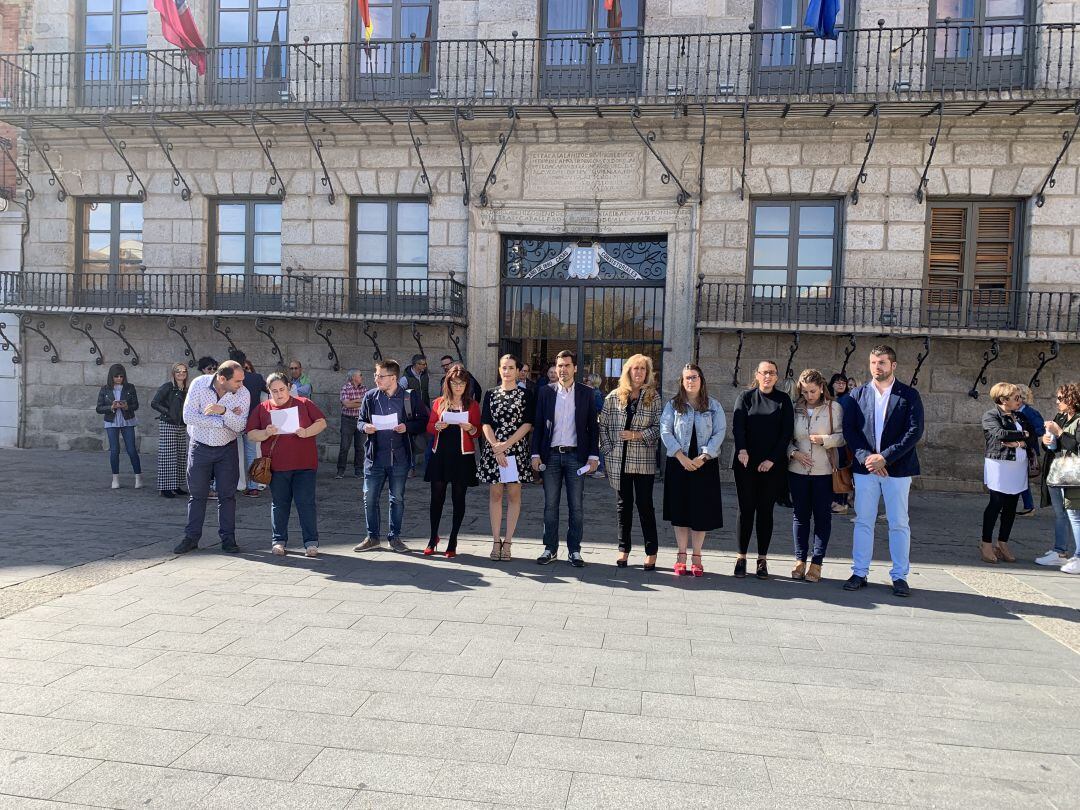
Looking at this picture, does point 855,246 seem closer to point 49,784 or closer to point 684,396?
point 684,396

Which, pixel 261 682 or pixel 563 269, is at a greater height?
pixel 563 269

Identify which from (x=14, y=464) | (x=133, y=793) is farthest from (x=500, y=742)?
(x=14, y=464)

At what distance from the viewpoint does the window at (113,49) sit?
15.1 meters

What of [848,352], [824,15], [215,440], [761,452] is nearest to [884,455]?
[761,452]

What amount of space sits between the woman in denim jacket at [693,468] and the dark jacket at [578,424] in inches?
27.3

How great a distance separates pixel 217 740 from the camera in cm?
354

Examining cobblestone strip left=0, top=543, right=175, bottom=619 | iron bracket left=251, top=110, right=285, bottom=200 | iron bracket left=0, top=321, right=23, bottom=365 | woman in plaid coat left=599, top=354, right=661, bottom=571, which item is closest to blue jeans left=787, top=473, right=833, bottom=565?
woman in plaid coat left=599, top=354, right=661, bottom=571

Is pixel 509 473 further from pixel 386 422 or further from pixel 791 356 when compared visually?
pixel 791 356

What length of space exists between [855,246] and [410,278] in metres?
7.55

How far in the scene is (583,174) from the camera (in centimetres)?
1384

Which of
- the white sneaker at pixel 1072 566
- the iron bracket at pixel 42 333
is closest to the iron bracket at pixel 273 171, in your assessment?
the iron bracket at pixel 42 333

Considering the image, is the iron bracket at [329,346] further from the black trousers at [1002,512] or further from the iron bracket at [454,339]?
the black trousers at [1002,512]

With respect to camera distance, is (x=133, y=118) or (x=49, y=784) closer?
(x=49, y=784)

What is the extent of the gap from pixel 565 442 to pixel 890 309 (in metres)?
7.93
